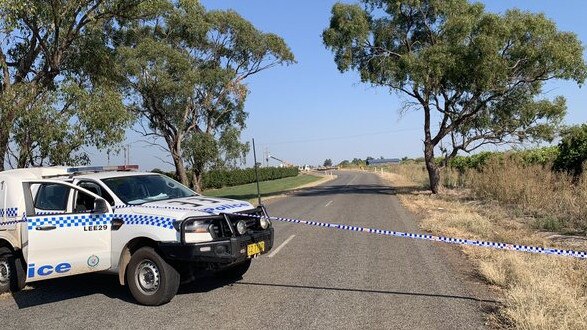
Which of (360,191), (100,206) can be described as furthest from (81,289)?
A: (360,191)

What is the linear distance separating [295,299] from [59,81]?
35.4 feet

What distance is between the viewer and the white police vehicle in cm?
634

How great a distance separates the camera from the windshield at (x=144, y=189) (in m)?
7.11

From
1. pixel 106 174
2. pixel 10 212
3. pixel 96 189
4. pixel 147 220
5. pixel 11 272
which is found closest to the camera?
pixel 147 220

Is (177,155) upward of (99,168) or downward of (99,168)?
upward

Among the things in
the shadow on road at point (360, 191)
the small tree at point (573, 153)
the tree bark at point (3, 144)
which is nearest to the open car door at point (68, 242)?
the tree bark at point (3, 144)

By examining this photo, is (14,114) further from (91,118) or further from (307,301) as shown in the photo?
(307,301)

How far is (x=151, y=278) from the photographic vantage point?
6.53 m

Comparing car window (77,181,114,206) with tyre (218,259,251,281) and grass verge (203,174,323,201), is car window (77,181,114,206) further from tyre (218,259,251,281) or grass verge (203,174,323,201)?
grass verge (203,174,323,201)

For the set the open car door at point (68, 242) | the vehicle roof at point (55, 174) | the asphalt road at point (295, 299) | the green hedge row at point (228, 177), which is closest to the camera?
the asphalt road at point (295, 299)

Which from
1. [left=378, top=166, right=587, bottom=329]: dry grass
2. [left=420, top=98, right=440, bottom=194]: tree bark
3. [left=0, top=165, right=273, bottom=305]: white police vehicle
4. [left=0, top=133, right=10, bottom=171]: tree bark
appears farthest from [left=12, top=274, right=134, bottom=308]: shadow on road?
[left=420, top=98, right=440, bottom=194]: tree bark

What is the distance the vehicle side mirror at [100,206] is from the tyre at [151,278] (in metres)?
0.70

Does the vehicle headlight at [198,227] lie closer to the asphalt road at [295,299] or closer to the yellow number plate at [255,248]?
the yellow number plate at [255,248]

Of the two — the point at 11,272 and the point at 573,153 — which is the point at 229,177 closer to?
the point at 573,153
